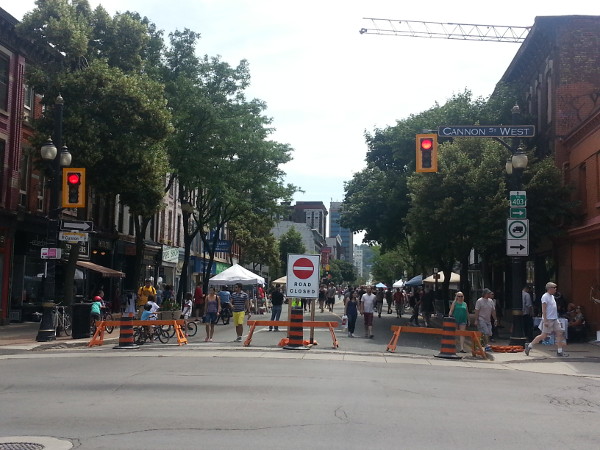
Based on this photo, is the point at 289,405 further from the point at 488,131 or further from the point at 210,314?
the point at 488,131

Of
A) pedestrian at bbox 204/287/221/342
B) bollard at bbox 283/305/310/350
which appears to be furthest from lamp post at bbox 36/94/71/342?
bollard at bbox 283/305/310/350

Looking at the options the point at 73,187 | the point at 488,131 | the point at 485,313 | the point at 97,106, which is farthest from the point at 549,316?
the point at 97,106

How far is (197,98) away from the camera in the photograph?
32625mm

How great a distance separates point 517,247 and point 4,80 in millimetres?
21141

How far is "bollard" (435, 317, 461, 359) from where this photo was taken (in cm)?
1700

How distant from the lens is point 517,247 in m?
19.8

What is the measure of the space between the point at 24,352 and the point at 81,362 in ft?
12.9

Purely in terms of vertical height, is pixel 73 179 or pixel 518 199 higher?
pixel 73 179

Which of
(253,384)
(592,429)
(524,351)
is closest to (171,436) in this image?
(253,384)

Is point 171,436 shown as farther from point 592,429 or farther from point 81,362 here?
point 81,362

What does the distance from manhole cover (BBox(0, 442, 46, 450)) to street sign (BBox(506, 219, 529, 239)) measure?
15566 mm

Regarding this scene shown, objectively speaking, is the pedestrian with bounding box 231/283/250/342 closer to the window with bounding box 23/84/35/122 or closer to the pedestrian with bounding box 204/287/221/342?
the pedestrian with bounding box 204/287/221/342

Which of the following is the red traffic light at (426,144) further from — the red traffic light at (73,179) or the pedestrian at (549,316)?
the red traffic light at (73,179)

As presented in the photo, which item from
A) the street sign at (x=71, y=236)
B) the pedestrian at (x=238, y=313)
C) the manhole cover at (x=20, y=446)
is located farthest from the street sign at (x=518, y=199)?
the manhole cover at (x=20, y=446)
